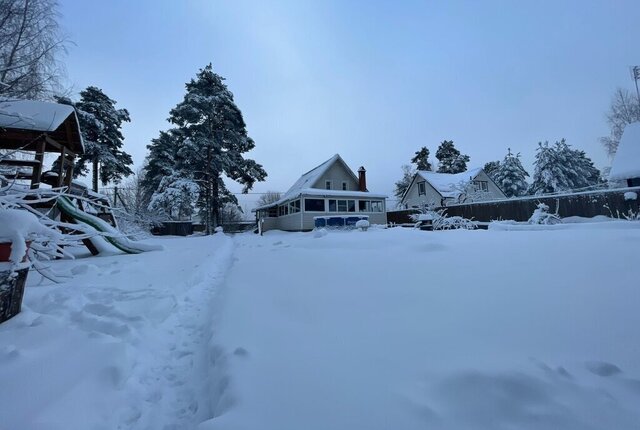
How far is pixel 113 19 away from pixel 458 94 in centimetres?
1946

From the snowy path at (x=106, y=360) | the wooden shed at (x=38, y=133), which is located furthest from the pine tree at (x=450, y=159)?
the snowy path at (x=106, y=360)

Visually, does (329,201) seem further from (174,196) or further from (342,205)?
(174,196)

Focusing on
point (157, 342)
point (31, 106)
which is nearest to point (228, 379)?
point (157, 342)

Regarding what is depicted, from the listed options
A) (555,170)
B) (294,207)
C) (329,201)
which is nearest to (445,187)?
(555,170)

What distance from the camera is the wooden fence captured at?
10.7 metres

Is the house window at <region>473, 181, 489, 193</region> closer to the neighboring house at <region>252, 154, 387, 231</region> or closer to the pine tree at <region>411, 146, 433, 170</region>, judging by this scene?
the neighboring house at <region>252, 154, 387, 231</region>

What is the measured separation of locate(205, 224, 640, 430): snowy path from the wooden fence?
28.2ft

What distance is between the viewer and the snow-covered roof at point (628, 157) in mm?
13016

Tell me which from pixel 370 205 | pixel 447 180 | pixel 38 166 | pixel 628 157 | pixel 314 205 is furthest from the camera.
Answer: pixel 447 180

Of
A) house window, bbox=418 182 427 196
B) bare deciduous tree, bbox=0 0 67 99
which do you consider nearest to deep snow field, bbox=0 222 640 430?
bare deciduous tree, bbox=0 0 67 99

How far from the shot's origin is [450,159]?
40406mm

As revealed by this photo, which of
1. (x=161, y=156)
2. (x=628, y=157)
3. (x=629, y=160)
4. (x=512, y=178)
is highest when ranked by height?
(x=161, y=156)

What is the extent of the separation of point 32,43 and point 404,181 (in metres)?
42.4

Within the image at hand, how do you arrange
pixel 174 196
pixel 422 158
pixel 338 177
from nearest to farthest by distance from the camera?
pixel 174 196, pixel 338 177, pixel 422 158
